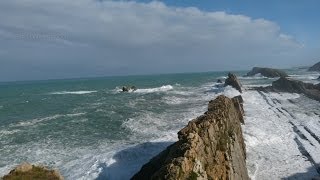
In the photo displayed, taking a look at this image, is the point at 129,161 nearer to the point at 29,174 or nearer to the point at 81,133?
the point at 29,174

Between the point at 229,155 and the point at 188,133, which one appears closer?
the point at 188,133

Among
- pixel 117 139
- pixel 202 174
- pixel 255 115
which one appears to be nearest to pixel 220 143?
pixel 202 174

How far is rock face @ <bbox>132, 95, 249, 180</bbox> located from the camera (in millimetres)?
18094

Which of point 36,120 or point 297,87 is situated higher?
point 297,87

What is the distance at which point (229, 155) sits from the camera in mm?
22906

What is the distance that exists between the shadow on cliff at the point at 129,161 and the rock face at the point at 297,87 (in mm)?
44130

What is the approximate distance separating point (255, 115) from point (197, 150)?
2987 cm

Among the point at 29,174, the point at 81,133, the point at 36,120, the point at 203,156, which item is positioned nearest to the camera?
the point at 203,156

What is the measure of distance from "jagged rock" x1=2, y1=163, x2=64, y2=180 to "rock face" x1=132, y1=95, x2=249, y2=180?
14.8 ft

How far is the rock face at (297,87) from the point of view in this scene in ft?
231

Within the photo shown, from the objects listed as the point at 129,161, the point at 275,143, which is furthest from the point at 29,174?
the point at 275,143

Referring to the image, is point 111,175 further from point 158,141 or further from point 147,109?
point 147,109

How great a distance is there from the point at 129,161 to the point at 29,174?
27.4 ft

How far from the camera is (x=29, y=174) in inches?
821
